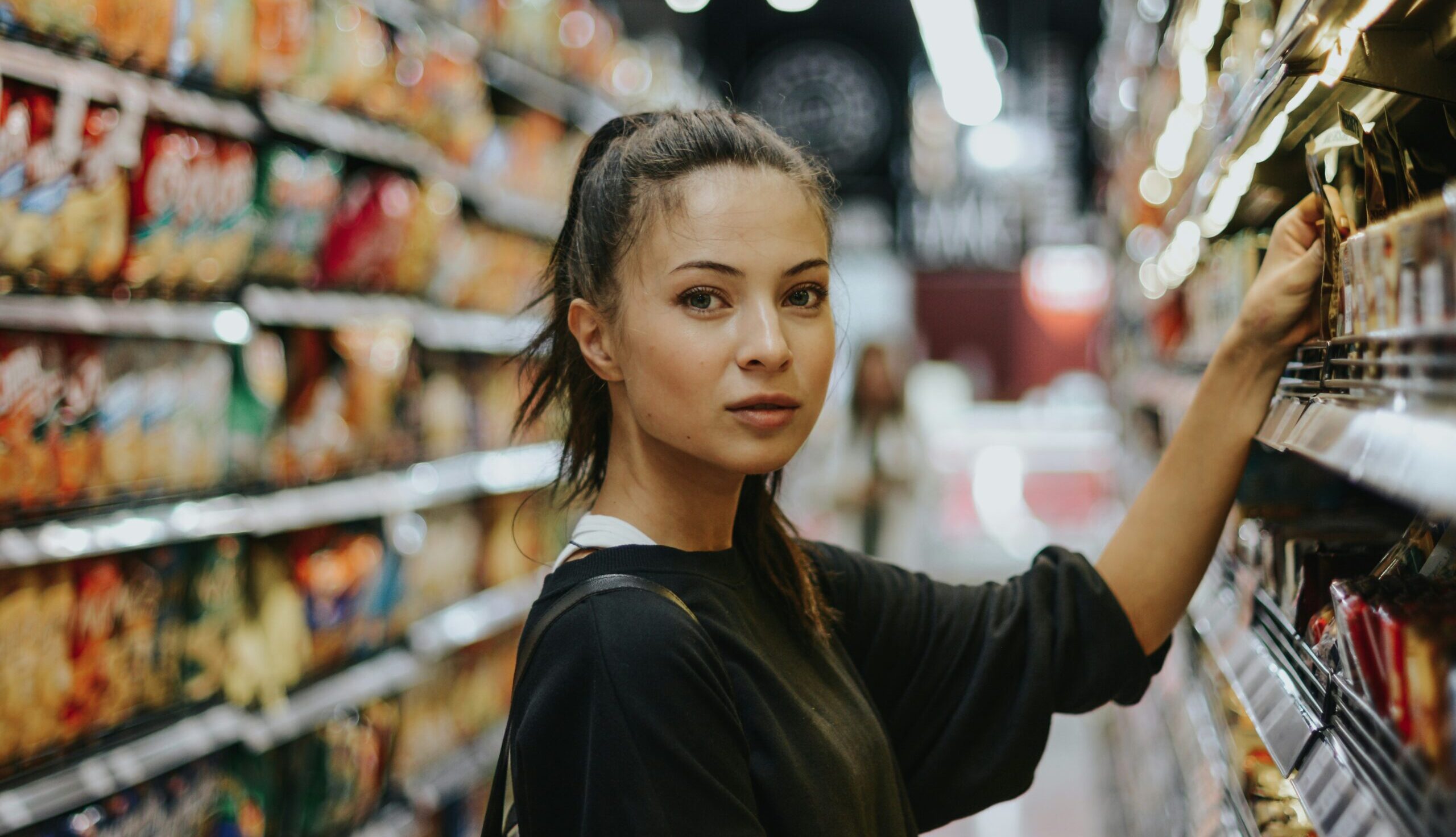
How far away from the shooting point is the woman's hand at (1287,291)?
112 centimetres

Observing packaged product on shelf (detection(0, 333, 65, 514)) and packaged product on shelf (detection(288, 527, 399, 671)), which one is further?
packaged product on shelf (detection(288, 527, 399, 671))

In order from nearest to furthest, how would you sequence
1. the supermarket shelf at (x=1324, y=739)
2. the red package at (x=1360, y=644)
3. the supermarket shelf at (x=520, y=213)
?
the supermarket shelf at (x=1324, y=739)
the red package at (x=1360, y=644)
the supermarket shelf at (x=520, y=213)

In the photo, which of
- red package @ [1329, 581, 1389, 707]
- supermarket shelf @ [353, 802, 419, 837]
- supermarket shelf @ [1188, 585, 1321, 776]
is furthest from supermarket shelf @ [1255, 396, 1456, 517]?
supermarket shelf @ [353, 802, 419, 837]

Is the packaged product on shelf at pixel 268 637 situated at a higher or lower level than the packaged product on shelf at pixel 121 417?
lower

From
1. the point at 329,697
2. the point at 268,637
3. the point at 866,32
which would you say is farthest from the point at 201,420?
the point at 866,32

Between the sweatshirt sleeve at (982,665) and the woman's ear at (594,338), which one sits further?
the sweatshirt sleeve at (982,665)

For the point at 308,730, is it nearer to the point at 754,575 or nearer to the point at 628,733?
the point at 754,575

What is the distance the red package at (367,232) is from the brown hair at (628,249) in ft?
4.68

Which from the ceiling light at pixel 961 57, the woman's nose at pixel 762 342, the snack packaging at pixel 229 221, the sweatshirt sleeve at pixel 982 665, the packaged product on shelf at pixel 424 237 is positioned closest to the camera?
the woman's nose at pixel 762 342

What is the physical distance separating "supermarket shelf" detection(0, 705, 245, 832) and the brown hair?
3.54 ft

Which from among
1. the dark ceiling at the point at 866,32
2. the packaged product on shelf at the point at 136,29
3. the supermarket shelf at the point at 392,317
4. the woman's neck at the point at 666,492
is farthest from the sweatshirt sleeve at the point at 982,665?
the dark ceiling at the point at 866,32

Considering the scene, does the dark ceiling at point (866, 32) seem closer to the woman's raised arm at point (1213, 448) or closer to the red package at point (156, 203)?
the red package at point (156, 203)

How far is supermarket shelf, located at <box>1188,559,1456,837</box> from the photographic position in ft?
2.36

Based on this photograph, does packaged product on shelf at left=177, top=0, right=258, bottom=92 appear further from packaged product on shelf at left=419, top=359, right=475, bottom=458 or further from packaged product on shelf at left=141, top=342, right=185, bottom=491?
packaged product on shelf at left=419, top=359, right=475, bottom=458
